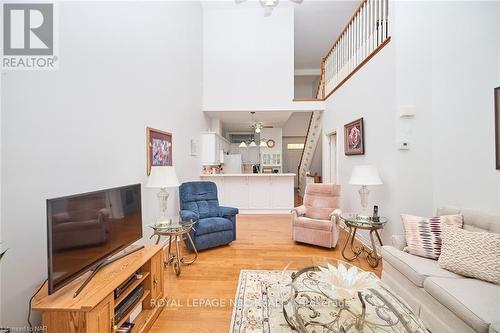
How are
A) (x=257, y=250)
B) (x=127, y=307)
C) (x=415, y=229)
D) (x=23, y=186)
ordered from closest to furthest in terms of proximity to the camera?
(x=23, y=186), (x=127, y=307), (x=415, y=229), (x=257, y=250)

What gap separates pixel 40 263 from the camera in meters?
1.40

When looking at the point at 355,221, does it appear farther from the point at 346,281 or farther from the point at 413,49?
the point at 413,49

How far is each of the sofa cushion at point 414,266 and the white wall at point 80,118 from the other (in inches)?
108

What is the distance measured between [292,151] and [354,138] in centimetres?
643

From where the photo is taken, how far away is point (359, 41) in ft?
11.7

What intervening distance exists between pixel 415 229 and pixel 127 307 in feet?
8.51

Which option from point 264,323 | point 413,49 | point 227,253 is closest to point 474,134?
point 413,49

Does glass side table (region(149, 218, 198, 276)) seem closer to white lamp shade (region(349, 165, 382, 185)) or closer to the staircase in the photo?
white lamp shade (region(349, 165, 382, 185))

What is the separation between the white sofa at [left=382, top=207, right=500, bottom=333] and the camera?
1.26 meters

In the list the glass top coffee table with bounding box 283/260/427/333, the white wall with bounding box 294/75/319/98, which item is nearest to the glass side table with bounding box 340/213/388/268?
the glass top coffee table with bounding box 283/260/427/333

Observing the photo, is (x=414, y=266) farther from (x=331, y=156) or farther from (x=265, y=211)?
(x=265, y=211)

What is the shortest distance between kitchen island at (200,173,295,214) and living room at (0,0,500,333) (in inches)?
34.2

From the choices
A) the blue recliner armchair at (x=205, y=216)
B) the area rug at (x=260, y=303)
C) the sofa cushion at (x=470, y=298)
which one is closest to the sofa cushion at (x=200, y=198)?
the blue recliner armchair at (x=205, y=216)

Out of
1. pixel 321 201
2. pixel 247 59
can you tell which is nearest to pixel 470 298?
pixel 321 201
